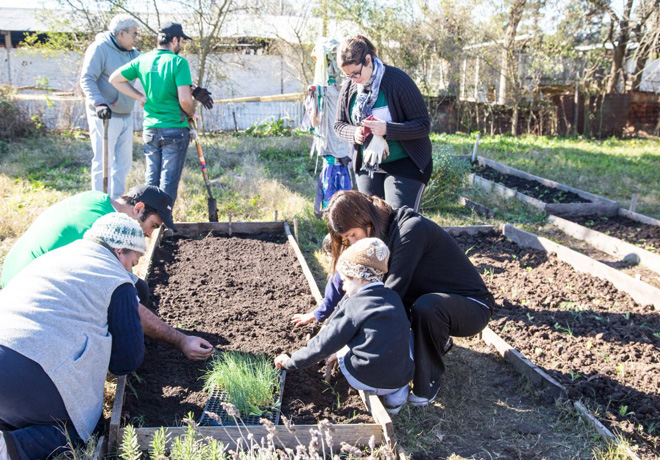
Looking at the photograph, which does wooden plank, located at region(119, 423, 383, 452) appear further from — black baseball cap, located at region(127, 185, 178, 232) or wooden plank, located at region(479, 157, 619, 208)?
wooden plank, located at region(479, 157, 619, 208)

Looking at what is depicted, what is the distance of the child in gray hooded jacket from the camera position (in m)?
2.65

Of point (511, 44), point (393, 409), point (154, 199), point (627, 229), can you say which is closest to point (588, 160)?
point (627, 229)

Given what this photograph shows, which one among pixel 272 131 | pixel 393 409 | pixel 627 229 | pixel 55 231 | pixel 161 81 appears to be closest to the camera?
pixel 393 409

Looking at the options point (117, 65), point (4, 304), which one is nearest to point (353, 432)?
point (4, 304)

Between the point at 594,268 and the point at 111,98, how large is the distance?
16.4 ft

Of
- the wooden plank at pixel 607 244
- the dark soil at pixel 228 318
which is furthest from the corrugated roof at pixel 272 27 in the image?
the wooden plank at pixel 607 244

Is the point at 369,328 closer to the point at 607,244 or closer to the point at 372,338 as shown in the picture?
the point at 372,338

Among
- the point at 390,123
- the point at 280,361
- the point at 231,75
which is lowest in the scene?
the point at 280,361

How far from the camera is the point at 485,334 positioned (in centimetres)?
387

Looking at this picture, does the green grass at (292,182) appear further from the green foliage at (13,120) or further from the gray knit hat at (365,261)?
the gray knit hat at (365,261)

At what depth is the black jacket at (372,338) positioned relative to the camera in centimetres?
265

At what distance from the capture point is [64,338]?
2357 millimetres

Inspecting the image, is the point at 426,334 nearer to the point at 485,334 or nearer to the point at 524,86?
the point at 485,334

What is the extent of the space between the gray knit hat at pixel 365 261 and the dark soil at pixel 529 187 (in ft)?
19.1
